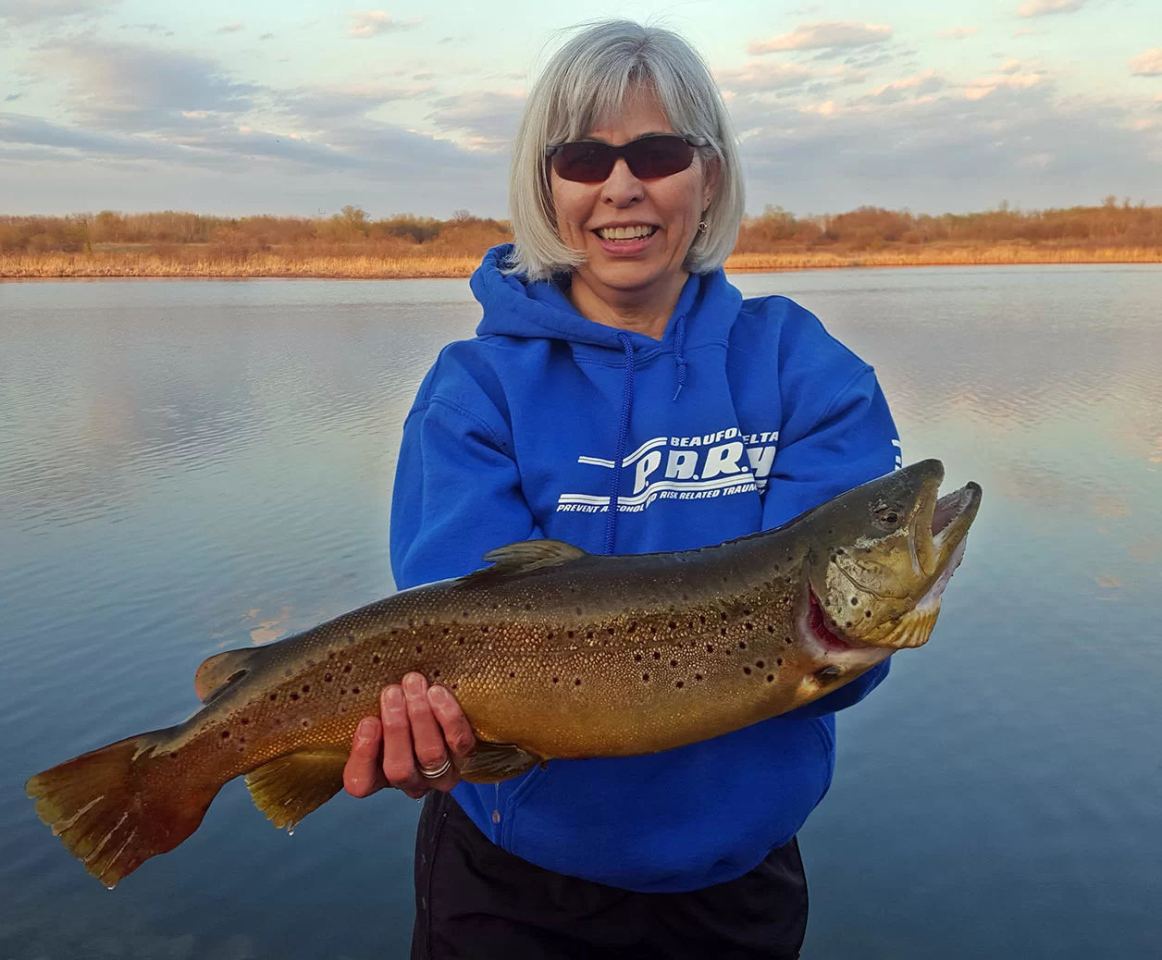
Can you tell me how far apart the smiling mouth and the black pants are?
1671mm

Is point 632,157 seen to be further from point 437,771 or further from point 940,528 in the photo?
point 437,771

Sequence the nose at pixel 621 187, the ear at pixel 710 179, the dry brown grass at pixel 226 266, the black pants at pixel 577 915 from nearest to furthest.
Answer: the black pants at pixel 577 915
the nose at pixel 621 187
the ear at pixel 710 179
the dry brown grass at pixel 226 266

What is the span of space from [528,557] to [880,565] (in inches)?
35.2

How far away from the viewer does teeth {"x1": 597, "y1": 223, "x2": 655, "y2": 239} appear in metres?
2.85

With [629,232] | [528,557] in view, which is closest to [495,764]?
[528,557]

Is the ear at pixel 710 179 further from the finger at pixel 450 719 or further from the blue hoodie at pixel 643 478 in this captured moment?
the finger at pixel 450 719

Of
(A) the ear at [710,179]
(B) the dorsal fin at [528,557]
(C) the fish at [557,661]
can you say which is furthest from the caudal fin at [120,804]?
(A) the ear at [710,179]

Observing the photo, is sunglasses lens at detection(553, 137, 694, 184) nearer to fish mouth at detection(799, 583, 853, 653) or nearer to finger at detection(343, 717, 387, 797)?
fish mouth at detection(799, 583, 853, 653)

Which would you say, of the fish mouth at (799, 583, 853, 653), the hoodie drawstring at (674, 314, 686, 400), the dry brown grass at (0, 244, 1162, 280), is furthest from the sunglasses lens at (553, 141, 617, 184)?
the dry brown grass at (0, 244, 1162, 280)

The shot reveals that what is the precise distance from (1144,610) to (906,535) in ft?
15.1

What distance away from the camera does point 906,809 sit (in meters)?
4.47

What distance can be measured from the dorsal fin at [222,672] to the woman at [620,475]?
41cm

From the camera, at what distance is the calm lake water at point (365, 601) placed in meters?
3.87

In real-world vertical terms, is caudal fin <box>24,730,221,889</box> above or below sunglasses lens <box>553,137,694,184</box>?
below
